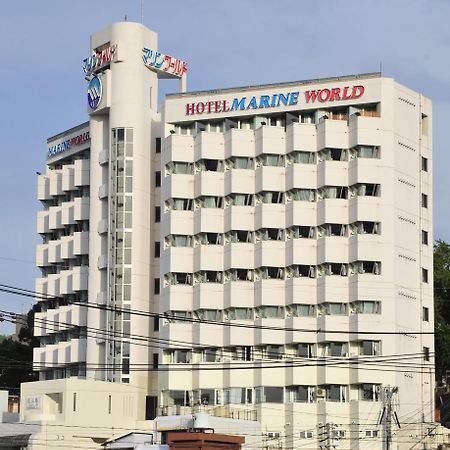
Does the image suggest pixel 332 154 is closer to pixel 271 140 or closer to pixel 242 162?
pixel 271 140

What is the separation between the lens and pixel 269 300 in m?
161

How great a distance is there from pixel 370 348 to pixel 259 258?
1751cm

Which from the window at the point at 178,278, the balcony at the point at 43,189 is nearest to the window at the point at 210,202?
the window at the point at 178,278

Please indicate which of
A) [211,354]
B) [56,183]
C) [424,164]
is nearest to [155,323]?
[211,354]

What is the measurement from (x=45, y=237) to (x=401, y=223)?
58.0 metres

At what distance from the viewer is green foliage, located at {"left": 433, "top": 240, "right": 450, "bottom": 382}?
571 feet

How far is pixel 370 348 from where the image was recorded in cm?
15512

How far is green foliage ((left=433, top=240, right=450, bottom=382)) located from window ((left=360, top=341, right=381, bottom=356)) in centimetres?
2029

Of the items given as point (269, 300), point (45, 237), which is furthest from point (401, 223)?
point (45, 237)

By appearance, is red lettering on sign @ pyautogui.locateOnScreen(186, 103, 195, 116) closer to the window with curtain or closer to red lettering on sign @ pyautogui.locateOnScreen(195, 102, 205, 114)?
red lettering on sign @ pyautogui.locateOnScreen(195, 102, 205, 114)

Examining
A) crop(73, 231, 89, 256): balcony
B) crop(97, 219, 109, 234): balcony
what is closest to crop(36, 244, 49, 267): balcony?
crop(73, 231, 89, 256): balcony

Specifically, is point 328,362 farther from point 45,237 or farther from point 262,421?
point 45,237

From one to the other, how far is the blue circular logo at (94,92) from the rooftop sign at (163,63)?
21.7 feet

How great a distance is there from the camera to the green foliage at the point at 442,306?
174m
